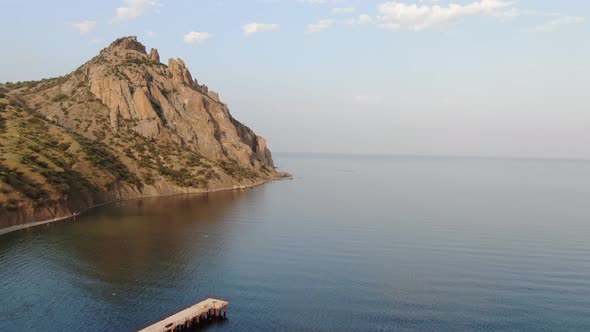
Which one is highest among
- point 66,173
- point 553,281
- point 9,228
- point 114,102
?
point 114,102

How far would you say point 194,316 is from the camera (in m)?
44.4

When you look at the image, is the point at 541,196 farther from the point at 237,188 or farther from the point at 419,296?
the point at 419,296

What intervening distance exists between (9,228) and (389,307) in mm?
66674

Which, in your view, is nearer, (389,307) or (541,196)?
(389,307)

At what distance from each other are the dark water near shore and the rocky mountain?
9714mm

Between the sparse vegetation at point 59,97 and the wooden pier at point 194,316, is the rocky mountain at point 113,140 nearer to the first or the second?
the sparse vegetation at point 59,97

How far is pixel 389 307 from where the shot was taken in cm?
4766

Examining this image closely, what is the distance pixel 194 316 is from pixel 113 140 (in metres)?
115

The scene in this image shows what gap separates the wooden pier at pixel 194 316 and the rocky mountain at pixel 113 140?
52.0m

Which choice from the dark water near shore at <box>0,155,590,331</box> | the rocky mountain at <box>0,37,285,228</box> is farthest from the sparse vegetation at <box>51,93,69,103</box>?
the dark water near shore at <box>0,155,590,331</box>

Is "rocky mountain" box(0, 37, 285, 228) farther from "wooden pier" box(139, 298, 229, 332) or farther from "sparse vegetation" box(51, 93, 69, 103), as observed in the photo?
"wooden pier" box(139, 298, 229, 332)

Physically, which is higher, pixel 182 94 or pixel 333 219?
pixel 182 94

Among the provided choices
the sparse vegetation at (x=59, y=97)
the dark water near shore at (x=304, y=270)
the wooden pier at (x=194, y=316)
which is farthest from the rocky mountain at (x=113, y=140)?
the wooden pier at (x=194, y=316)

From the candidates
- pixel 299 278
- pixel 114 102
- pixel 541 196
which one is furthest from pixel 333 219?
pixel 114 102
